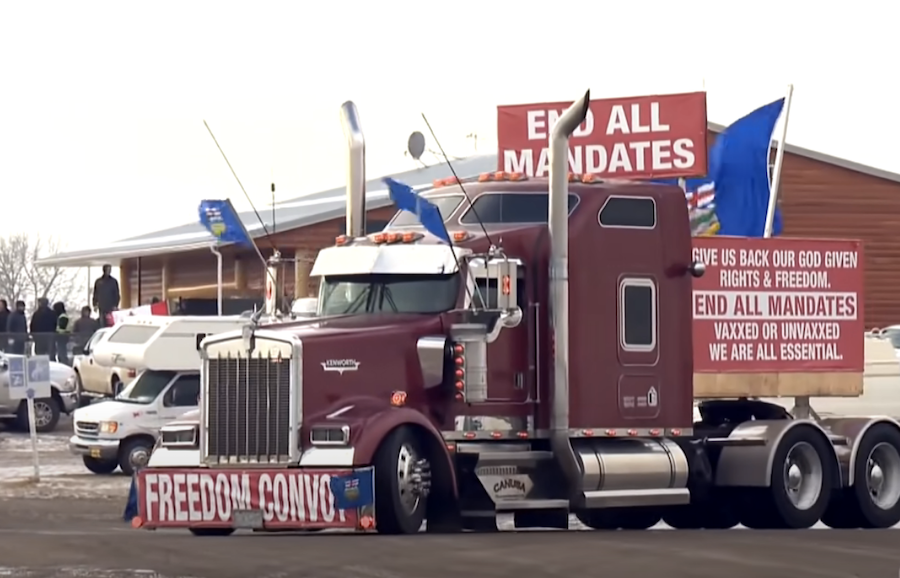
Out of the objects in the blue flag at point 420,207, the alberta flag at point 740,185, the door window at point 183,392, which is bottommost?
the door window at point 183,392

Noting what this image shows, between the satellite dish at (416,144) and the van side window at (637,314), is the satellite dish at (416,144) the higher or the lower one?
the higher one

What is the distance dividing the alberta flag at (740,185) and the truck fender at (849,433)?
1017 centimetres

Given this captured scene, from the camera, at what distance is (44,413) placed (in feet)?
120

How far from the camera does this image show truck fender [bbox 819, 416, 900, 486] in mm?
19812

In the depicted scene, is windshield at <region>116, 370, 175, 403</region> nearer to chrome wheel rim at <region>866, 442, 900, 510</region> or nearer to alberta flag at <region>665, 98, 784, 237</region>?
alberta flag at <region>665, 98, 784, 237</region>

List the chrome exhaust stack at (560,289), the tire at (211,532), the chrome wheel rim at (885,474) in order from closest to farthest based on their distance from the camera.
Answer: the tire at (211,532), the chrome exhaust stack at (560,289), the chrome wheel rim at (885,474)

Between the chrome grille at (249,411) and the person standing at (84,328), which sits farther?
the person standing at (84,328)

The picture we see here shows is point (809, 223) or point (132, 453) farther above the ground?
point (809, 223)

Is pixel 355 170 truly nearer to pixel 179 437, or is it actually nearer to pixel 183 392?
pixel 179 437

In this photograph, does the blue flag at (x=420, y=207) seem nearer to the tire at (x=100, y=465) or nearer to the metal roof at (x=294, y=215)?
the tire at (x=100, y=465)

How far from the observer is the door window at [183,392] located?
28.8 m

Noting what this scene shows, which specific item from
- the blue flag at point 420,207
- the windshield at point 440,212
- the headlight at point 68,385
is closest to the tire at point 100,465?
the headlight at point 68,385

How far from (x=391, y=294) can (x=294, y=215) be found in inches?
1193

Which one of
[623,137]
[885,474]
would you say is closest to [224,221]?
[885,474]
